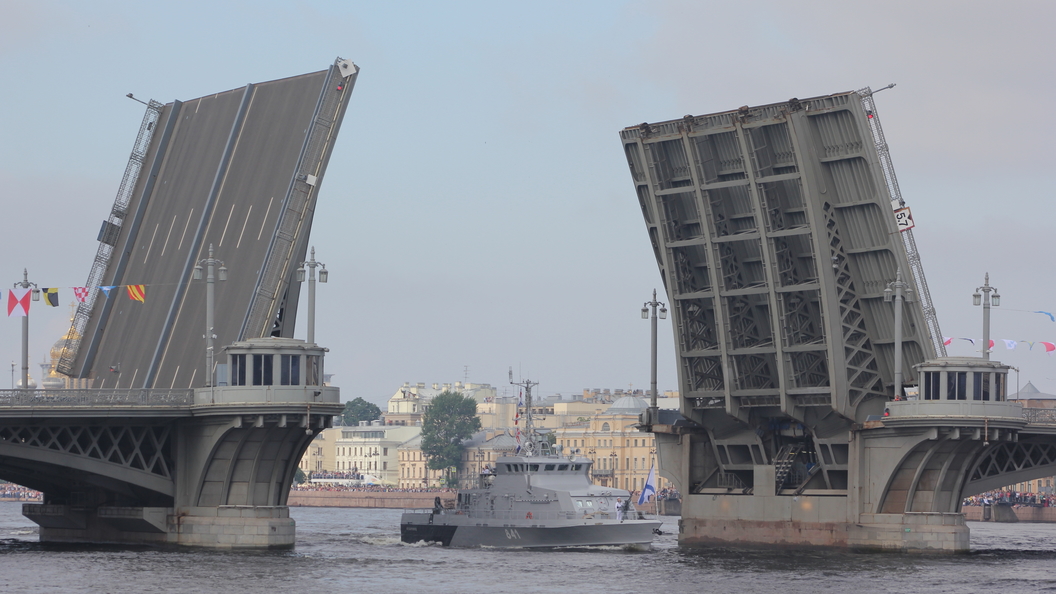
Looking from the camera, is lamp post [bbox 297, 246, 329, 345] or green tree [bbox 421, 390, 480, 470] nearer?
lamp post [bbox 297, 246, 329, 345]

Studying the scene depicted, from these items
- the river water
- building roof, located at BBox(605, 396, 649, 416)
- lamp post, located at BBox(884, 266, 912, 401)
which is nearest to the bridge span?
the river water

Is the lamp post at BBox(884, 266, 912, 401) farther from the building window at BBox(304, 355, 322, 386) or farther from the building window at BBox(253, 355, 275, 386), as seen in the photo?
the building window at BBox(253, 355, 275, 386)

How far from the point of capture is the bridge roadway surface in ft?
173

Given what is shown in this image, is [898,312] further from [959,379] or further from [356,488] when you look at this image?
[356,488]

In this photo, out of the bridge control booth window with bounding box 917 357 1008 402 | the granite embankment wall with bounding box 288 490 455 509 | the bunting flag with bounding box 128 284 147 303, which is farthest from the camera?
the granite embankment wall with bounding box 288 490 455 509

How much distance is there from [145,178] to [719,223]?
1905 centimetres

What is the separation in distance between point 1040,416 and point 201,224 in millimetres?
27127

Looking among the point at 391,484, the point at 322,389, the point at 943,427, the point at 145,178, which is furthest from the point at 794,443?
the point at 391,484

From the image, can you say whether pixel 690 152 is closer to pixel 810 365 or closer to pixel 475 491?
Answer: pixel 810 365

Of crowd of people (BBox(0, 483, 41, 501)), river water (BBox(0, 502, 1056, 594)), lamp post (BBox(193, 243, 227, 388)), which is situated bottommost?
crowd of people (BBox(0, 483, 41, 501))

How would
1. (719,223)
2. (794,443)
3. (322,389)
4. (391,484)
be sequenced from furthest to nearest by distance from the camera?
(391,484), (794,443), (719,223), (322,389)

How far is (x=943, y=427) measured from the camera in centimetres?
5128

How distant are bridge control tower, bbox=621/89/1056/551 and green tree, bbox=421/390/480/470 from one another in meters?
105

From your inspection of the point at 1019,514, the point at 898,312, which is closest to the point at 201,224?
the point at 898,312
